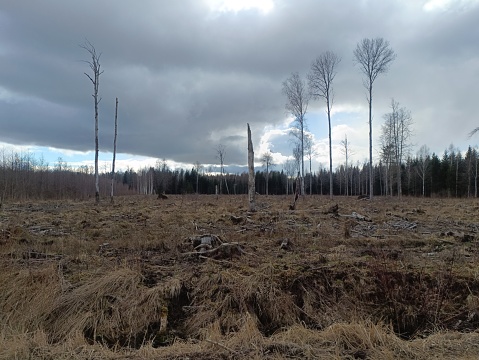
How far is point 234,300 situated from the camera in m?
5.31

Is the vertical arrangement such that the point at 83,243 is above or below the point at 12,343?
above

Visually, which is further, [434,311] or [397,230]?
[397,230]

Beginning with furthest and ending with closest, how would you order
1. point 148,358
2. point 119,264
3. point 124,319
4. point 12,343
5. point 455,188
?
point 455,188, point 119,264, point 124,319, point 12,343, point 148,358

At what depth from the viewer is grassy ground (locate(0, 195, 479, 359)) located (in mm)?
3838

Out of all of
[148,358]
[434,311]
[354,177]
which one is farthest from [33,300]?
[354,177]

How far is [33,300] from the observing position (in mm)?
5062

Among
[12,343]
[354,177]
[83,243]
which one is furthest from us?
[354,177]

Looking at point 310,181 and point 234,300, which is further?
point 310,181

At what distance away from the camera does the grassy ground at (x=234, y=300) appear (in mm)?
3838

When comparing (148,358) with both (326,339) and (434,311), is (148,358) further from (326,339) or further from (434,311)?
(434,311)

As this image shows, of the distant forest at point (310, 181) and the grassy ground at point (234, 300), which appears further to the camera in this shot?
the distant forest at point (310, 181)

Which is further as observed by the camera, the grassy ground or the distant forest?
the distant forest

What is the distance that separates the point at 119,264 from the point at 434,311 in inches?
227

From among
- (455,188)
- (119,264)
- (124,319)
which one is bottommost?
(124,319)
